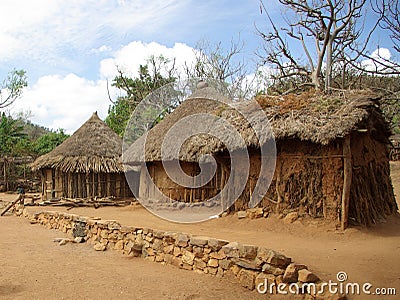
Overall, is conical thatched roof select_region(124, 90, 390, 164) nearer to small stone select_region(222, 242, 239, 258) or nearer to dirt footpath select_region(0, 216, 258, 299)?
small stone select_region(222, 242, 239, 258)

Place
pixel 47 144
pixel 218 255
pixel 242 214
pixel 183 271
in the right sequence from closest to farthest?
pixel 218 255
pixel 183 271
pixel 242 214
pixel 47 144

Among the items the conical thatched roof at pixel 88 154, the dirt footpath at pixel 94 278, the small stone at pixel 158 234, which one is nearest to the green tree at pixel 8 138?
the conical thatched roof at pixel 88 154

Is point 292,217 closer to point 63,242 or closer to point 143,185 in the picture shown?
point 63,242

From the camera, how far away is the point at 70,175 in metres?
16.4

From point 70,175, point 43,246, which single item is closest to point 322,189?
point 43,246

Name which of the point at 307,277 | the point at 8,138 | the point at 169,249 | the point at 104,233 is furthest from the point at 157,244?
the point at 8,138

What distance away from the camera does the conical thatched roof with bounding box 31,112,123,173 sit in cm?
1610

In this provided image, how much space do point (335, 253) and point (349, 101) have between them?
12.3 ft

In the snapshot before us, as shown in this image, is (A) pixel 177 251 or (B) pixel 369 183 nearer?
(A) pixel 177 251

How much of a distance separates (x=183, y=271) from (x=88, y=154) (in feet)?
38.0

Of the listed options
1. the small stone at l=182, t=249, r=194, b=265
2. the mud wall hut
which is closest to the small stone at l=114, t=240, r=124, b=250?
the small stone at l=182, t=249, r=194, b=265

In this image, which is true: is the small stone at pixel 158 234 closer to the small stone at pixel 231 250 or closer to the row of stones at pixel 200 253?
the row of stones at pixel 200 253

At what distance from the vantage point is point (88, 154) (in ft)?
54.6

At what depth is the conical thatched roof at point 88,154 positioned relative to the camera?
1610 centimetres
